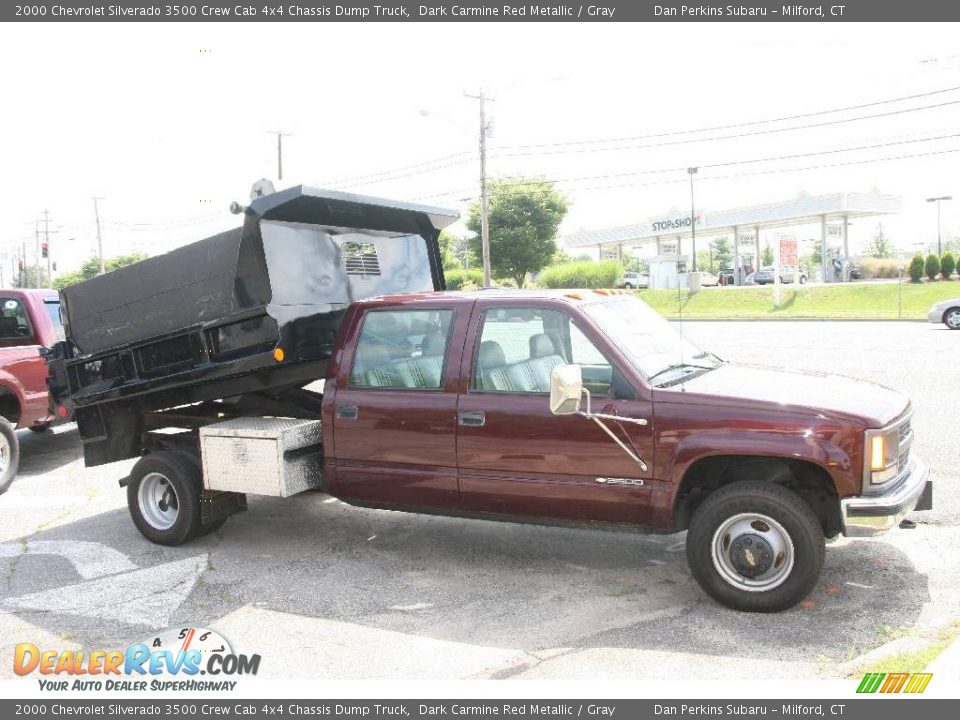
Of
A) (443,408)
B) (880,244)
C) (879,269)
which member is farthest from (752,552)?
(880,244)

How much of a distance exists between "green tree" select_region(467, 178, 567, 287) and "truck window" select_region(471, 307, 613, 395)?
155 feet

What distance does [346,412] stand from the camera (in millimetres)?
5523

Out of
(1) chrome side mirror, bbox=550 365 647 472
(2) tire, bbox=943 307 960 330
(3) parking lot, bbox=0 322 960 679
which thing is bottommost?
(3) parking lot, bbox=0 322 960 679

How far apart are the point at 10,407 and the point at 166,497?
388 cm

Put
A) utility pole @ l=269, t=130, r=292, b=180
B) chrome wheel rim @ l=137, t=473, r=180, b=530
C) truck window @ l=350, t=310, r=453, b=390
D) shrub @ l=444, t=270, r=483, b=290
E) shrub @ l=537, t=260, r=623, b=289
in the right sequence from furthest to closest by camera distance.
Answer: shrub @ l=537, t=260, r=623, b=289, shrub @ l=444, t=270, r=483, b=290, utility pole @ l=269, t=130, r=292, b=180, chrome wheel rim @ l=137, t=473, r=180, b=530, truck window @ l=350, t=310, r=453, b=390

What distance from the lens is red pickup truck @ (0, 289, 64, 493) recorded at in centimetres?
827

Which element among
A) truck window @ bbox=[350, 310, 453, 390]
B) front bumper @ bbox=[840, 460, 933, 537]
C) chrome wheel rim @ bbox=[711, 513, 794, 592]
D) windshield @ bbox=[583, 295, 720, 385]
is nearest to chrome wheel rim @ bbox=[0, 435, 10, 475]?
truck window @ bbox=[350, 310, 453, 390]

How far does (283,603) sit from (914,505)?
12.0ft

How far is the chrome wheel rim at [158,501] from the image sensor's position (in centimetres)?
629

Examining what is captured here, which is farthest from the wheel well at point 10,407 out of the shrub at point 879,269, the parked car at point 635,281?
the shrub at point 879,269

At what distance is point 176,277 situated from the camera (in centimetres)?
609

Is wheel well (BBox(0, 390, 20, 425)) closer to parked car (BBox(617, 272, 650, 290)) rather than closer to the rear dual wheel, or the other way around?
the rear dual wheel

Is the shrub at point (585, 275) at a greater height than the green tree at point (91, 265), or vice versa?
the green tree at point (91, 265)

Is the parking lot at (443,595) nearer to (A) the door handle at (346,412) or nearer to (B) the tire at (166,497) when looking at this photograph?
(B) the tire at (166,497)
